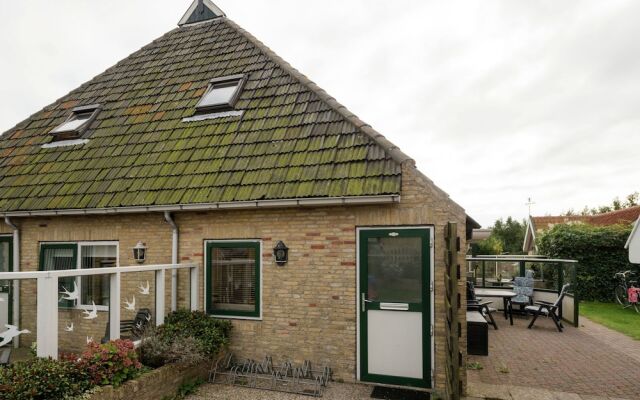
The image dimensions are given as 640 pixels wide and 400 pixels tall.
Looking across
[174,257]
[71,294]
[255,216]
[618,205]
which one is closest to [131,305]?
[71,294]

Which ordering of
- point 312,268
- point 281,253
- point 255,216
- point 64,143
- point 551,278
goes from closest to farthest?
point 312,268 → point 281,253 → point 255,216 → point 64,143 → point 551,278

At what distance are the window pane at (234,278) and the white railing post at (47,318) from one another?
2.72m

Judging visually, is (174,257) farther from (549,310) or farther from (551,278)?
(551,278)

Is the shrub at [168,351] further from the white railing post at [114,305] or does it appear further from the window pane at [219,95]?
the window pane at [219,95]

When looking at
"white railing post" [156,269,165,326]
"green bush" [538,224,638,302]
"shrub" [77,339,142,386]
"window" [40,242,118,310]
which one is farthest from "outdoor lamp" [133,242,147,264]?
"green bush" [538,224,638,302]

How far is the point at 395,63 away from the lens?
1073cm

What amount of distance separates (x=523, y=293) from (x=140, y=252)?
40.6 feet

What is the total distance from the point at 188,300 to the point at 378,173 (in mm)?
4352

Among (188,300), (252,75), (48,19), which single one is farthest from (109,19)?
(188,300)

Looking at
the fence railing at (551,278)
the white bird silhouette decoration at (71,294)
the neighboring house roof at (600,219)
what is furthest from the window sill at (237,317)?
the neighboring house roof at (600,219)

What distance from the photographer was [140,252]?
756cm

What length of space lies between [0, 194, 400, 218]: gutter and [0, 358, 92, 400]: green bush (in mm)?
3099

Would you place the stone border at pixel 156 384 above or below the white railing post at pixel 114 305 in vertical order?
below

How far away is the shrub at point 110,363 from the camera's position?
4781 millimetres
